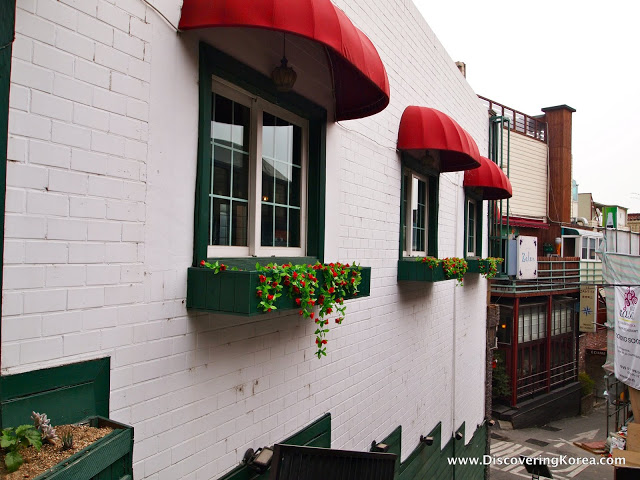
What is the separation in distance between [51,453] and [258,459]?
190cm

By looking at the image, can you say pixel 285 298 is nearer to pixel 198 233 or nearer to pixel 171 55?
pixel 198 233

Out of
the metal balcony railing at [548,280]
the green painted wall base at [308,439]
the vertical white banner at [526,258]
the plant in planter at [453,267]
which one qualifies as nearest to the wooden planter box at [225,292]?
the green painted wall base at [308,439]

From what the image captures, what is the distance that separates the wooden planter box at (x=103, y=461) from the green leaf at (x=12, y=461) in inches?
5.7

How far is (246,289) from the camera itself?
2.67 m

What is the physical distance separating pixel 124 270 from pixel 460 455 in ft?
27.9

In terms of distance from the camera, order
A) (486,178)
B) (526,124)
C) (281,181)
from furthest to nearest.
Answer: (526,124)
(486,178)
(281,181)

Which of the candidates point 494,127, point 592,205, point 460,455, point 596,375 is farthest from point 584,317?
point 460,455

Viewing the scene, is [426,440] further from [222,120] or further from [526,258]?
[526,258]

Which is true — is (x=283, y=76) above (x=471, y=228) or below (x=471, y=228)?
above

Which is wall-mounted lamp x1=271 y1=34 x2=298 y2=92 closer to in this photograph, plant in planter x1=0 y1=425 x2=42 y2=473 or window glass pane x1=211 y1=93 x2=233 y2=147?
window glass pane x1=211 y1=93 x2=233 y2=147

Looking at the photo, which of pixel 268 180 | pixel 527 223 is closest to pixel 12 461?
pixel 268 180

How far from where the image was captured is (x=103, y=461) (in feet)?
5.98

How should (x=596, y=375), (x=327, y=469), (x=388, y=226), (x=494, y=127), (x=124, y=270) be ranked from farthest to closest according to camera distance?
1. (x=596, y=375)
2. (x=494, y=127)
3. (x=388, y=226)
4. (x=327, y=469)
5. (x=124, y=270)

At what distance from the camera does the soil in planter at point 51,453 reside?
5.29 feet
